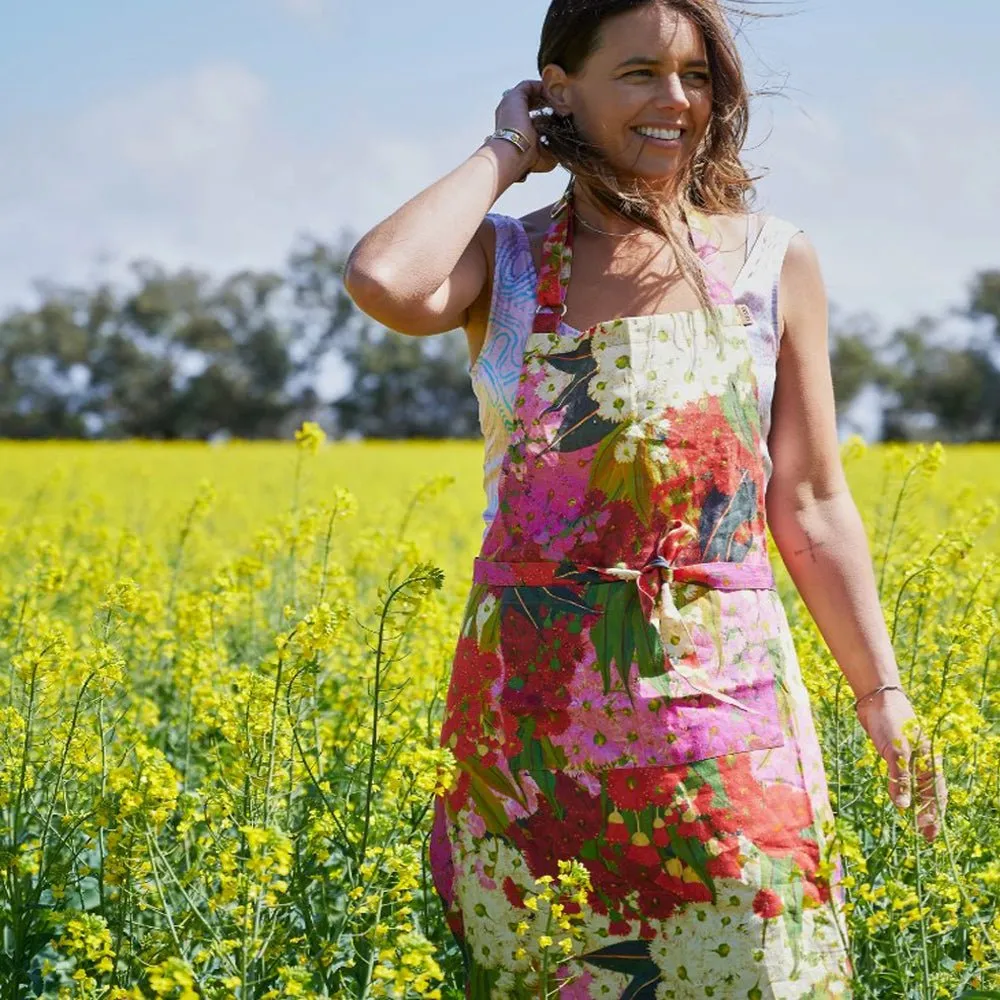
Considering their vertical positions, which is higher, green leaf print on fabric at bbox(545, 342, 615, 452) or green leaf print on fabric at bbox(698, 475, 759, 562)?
green leaf print on fabric at bbox(545, 342, 615, 452)

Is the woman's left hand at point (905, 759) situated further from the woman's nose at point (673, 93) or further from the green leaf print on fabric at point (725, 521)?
the woman's nose at point (673, 93)

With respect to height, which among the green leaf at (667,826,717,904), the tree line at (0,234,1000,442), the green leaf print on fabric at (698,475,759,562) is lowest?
the green leaf at (667,826,717,904)

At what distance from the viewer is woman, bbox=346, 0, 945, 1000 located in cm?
188

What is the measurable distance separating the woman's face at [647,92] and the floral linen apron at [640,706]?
0.26 meters

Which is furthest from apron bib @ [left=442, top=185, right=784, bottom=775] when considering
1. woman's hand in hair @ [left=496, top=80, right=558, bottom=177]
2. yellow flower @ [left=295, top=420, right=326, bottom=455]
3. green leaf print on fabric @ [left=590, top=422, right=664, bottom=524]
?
yellow flower @ [left=295, top=420, right=326, bottom=455]

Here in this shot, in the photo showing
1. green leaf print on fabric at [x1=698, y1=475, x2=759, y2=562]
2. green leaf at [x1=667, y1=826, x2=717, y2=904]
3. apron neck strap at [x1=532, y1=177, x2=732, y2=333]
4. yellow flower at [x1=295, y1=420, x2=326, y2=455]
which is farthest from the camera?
yellow flower at [x1=295, y1=420, x2=326, y2=455]

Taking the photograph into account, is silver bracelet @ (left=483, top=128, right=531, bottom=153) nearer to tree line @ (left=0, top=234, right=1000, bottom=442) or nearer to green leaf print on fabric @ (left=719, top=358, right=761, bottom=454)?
green leaf print on fabric @ (left=719, top=358, right=761, bottom=454)

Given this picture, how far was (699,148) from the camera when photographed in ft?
7.23

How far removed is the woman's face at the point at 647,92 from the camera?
6.82 feet

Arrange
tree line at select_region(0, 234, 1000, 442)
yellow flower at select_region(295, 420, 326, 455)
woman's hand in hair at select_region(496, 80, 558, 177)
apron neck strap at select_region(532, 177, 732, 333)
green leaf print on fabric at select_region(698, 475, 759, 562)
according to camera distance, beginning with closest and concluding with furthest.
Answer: green leaf print on fabric at select_region(698, 475, 759, 562)
apron neck strap at select_region(532, 177, 732, 333)
woman's hand in hair at select_region(496, 80, 558, 177)
yellow flower at select_region(295, 420, 326, 455)
tree line at select_region(0, 234, 1000, 442)

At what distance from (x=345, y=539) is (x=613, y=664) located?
219 inches

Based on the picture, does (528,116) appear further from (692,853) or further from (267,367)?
(267,367)

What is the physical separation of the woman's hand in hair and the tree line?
145 ft

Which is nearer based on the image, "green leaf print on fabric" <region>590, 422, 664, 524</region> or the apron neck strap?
"green leaf print on fabric" <region>590, 422, 664, 524</region>
